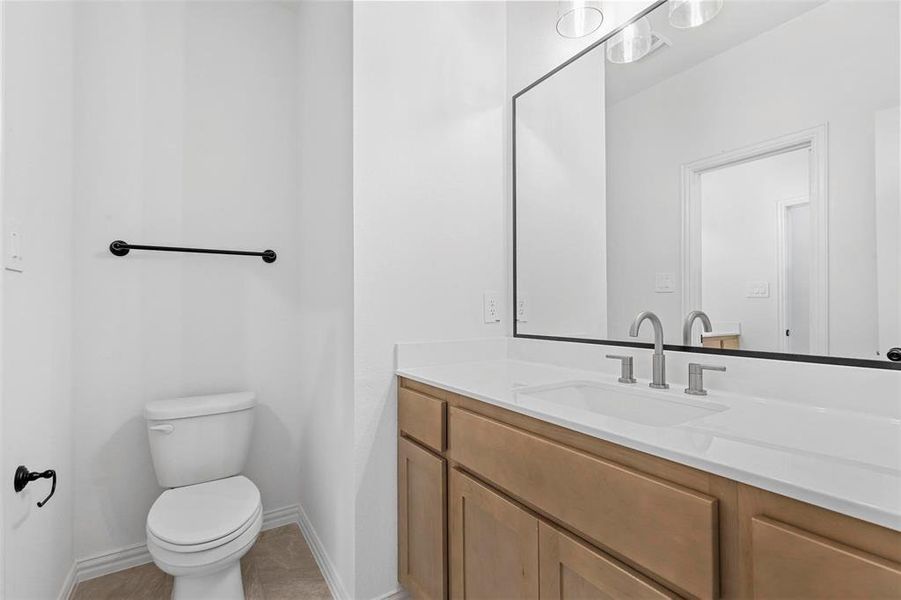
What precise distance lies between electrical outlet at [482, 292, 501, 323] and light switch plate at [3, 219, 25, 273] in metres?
1.43

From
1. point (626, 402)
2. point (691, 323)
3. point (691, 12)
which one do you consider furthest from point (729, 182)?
point (626, 402)

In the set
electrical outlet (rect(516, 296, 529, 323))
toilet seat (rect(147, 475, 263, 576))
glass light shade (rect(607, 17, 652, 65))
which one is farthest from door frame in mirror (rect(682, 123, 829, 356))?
toilet seat (rect(147, 475, 263, 576))

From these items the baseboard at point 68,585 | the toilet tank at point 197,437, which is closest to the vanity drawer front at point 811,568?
the toilet tank at point 197,437

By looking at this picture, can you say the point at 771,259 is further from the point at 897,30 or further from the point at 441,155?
the point at 441,155

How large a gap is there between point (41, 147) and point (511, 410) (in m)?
1.64

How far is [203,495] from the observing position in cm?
164

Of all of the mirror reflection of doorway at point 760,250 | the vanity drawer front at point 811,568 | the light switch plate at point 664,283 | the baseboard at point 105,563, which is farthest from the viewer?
the baseboard at point 105,563

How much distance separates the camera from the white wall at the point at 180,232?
5.83 ft

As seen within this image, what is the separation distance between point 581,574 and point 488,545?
320 mm

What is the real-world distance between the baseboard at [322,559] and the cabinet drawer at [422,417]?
2.11 feet

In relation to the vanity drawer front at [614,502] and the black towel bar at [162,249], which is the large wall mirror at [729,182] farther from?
the black towel bar at [162,249]

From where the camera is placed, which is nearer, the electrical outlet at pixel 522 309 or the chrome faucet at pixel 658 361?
the chrome faucet at pixel 658 361

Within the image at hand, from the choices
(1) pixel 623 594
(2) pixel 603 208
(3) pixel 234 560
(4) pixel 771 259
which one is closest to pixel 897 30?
(4) pixel 771 259

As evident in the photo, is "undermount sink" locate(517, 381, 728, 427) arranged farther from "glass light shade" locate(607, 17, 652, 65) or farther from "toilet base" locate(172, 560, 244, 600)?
"toilet base" locate(172, 560, 244, 600)
